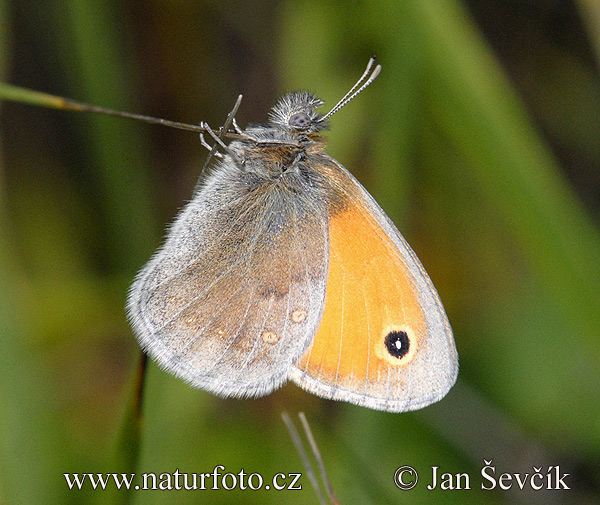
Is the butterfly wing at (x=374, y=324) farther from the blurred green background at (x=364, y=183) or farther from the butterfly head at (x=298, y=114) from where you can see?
the blurred green background at (x=364, y=183)

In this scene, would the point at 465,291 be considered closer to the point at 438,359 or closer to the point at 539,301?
the point at 539,301

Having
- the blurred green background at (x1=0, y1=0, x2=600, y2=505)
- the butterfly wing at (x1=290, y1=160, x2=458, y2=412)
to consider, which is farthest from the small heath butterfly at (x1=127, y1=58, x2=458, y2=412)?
the blurred green background at (x1=0, y1=0, x2=600, y2=505)

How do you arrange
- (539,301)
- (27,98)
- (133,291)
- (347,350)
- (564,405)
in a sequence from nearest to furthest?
(27,98), (133,291), (347,350), (564,405), (539,301)

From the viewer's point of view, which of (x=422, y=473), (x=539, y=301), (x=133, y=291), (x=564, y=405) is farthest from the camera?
(x=539, y=301)

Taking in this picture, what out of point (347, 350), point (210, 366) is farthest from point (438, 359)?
point (210, 366)

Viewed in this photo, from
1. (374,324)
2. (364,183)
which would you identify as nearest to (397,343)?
(374,324)

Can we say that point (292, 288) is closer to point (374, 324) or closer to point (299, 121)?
point (374, 324)

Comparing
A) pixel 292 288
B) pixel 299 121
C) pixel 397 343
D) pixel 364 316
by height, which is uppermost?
pixel 299 121

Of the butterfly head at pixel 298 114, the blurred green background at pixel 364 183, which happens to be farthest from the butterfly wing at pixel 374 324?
the blurred green background at pixel 364 183
